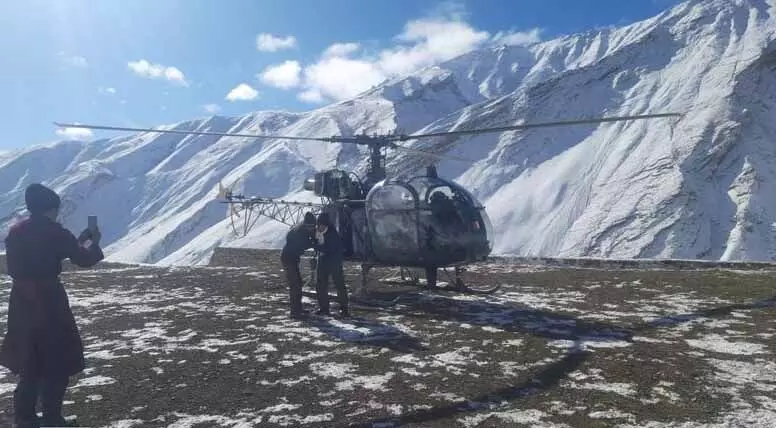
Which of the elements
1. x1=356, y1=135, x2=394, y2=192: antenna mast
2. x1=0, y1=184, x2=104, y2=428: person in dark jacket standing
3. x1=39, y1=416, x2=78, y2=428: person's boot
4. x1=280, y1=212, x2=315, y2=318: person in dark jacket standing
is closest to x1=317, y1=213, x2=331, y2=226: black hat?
x1=280, y1=212, x2=315, y2=318: person in dark jacket standing

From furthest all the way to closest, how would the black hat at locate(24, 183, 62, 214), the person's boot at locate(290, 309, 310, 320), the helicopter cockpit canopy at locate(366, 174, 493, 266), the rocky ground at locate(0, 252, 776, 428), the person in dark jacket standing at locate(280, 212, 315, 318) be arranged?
the helicopter cockpit canopy at locate(366, 174, 493, 266) → the person in dark jacket standing at locate(280, 212, 315, 318) → the person's boot at locate(290, 309, 310, 320) → the rocky ground at locate(0, 252, 776, 428) → the black hat at locate(24, 183, 62, 214)

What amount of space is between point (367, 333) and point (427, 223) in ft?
9.07

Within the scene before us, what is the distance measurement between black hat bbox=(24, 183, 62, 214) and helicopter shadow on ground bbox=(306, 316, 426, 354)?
428cm

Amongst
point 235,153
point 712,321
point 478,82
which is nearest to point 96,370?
point 712,321

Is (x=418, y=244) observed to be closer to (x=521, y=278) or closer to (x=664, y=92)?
(x=521, y=278)

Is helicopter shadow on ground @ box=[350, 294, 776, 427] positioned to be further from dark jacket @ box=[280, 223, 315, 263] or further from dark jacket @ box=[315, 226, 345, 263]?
dark jacket @ box=[280, 223, 315, 263]

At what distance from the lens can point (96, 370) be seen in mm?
6793

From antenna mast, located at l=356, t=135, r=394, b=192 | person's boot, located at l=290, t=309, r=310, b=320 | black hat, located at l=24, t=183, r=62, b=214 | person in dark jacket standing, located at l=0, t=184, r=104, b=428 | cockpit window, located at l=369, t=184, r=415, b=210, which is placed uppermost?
antenna mast, located at l=356, t=135, r=394, b=192

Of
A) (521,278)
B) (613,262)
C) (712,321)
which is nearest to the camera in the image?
(712,321)

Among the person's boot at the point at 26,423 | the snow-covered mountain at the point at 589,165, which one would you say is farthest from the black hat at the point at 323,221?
the snow-covered mountain at the point at 589,165

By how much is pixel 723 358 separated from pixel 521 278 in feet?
25.3

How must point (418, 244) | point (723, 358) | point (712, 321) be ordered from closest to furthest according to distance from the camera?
point (723, 358), point (712, 321), point (418, 244)

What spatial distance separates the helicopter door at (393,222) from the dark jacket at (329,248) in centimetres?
155

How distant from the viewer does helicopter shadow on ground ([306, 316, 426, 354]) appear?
25.3 feet
